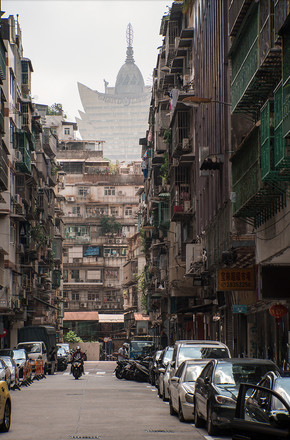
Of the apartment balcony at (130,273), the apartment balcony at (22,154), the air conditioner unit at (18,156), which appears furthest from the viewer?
the apartment balcony at (130,273)

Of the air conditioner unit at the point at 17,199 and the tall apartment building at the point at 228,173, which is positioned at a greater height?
the air conditioner unit at the point at 17,199

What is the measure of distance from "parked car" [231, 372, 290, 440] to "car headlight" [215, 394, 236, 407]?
12.8 ft

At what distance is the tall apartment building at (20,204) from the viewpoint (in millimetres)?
58938

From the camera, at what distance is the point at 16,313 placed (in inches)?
2569

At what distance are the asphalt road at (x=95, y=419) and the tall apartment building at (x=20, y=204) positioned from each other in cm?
2183

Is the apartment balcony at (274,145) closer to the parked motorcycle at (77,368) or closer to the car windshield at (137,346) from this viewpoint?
the parked motorcycle at (77,368)

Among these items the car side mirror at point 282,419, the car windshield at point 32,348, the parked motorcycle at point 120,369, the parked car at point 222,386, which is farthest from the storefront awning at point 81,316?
the car side mirror at point 282,419

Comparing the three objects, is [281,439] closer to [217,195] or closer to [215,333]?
[217,195]

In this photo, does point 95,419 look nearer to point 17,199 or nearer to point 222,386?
point 222,386

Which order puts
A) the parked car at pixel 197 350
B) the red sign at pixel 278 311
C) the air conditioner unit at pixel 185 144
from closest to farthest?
the parked car at pixel 197 350 → the red sign at pixel 278 311 → the air conditioner unit at pixel 185 144

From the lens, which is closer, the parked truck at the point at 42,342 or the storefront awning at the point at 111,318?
the parked truck at the point at 42,342

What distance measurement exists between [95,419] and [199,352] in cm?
641

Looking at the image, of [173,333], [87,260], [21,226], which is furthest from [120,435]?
[87,260]

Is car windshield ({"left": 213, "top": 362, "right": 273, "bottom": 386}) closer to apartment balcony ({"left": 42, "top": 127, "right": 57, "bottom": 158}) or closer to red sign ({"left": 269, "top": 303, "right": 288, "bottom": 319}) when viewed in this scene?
red sign ({"left": 269, "top": 303, "right": 288, "bottom": 319})
